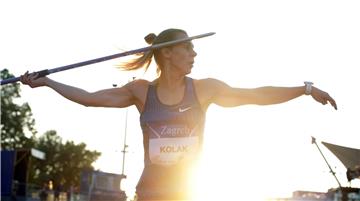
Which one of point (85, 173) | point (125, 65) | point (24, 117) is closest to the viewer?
point (125, 65)

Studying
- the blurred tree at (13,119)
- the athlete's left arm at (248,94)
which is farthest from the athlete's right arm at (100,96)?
the blurred tree at (13,119)

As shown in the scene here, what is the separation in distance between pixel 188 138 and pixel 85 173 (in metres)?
44.9

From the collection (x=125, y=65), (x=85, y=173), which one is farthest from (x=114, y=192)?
(x=125, y=65)

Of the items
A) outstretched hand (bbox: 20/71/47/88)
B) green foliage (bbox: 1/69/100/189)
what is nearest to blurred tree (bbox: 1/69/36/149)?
green foliage (bbox: 1/69/100/189)

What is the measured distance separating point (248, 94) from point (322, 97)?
1.75ft

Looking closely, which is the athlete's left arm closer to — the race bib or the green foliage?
the race bib

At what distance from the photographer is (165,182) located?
17.0 feet

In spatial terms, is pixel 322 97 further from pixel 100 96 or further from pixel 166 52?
pixel 100 96

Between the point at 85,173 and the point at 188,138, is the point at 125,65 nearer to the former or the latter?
the point at 188,138

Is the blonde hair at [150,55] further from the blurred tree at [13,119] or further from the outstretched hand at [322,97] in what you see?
the blurred tree at [13,119]

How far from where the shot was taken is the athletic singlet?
Answer: 5164 millimetres

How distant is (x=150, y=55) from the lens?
5.94 metres

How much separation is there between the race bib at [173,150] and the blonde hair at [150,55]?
30.5 inches

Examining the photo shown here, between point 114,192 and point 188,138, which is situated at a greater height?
point 114,192
